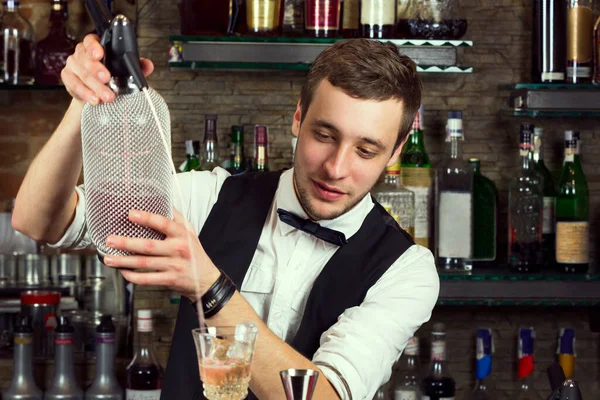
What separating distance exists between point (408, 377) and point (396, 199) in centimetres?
49

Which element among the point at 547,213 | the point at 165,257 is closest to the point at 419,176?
the point at 547,213

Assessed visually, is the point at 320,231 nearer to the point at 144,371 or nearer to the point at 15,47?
the point at 144,371

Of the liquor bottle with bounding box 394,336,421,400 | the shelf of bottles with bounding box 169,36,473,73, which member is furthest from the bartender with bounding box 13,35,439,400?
the liquor bottle with bounding box 394,336,421,400

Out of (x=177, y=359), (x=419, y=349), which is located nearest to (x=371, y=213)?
(x=177, y=359)

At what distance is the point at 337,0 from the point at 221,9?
0.93ft

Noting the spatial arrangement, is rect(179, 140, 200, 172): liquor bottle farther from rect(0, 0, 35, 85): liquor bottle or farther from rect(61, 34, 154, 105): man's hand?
rect(61, 34, 154, 105): man's hand

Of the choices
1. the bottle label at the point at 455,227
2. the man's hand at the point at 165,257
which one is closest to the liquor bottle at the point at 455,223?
the bottle label at the point at 455,227

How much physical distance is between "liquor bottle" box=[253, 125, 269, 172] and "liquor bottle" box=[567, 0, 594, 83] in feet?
2.56

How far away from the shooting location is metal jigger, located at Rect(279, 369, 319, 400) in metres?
0.95

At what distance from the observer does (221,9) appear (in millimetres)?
2205

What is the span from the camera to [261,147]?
7.43 feet

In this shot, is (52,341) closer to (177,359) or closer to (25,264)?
(25,264)

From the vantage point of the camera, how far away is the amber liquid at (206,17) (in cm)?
220

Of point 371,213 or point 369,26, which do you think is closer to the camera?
point 371,213
